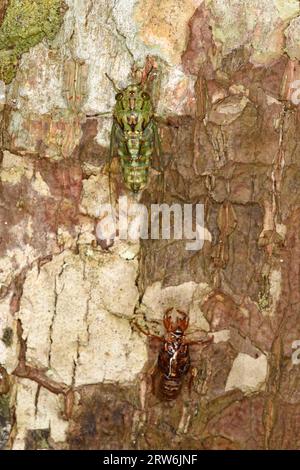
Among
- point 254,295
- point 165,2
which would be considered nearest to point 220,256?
point 254,295

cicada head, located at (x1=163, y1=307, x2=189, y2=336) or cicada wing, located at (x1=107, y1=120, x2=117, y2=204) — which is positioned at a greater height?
cicada wing, located at (x1=107, y1=120, x2=117, y2=204)

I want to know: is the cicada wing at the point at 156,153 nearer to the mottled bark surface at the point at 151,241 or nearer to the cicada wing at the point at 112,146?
the mottled bark surface at the point at 151,241

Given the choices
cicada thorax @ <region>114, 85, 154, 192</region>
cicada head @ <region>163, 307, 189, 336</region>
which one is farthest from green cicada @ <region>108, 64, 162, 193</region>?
cicada head @ <region>163, 307, 189, 336</region>

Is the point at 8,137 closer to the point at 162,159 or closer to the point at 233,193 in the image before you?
the point at 162,159

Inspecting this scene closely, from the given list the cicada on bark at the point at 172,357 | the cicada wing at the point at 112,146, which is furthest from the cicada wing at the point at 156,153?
the cicada on bark at the point at 172,357

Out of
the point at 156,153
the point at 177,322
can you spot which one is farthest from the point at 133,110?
the point at 177,322

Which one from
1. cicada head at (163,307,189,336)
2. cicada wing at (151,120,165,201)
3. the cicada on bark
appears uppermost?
cicada wing at (151,120,165,201)

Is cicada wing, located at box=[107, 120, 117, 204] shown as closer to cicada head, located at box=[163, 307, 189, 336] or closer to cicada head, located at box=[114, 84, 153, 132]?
cicada head, located at box=[114, 84, 153, 132]
